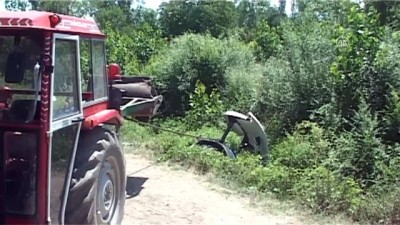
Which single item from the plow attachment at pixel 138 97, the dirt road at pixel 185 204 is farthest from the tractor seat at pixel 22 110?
the plow attachment at pixel 138 97

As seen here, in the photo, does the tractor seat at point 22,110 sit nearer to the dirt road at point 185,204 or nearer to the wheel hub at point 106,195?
the wheel hub at point 106,195

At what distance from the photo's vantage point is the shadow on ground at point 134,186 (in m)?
7.06

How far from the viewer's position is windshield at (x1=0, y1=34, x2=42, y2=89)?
402cm

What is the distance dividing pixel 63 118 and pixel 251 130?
544cm

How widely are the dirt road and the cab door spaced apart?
1698mm

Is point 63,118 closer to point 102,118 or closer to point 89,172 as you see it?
point 89,172

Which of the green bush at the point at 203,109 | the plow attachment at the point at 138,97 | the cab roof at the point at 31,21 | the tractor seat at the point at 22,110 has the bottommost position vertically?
the green bush at the point at 203,109

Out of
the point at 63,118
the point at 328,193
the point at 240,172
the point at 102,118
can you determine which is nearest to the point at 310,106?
the point at 240,172

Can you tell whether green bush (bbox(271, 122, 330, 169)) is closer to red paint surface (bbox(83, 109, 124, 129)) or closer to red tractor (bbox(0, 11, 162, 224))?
red paint surface (bbox(83, 109, 124, 129))

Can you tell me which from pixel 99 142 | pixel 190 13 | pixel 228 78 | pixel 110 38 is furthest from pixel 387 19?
pixel 190 13

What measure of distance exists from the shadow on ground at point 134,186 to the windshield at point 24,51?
3.10 meters

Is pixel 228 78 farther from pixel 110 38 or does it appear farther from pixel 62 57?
pixel 62 57

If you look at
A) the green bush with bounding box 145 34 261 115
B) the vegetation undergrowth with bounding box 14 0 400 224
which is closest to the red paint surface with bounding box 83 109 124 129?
the vegetation undergrowth with bounding box 14 0 400 224

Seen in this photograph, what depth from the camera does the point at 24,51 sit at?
408 centimetres
